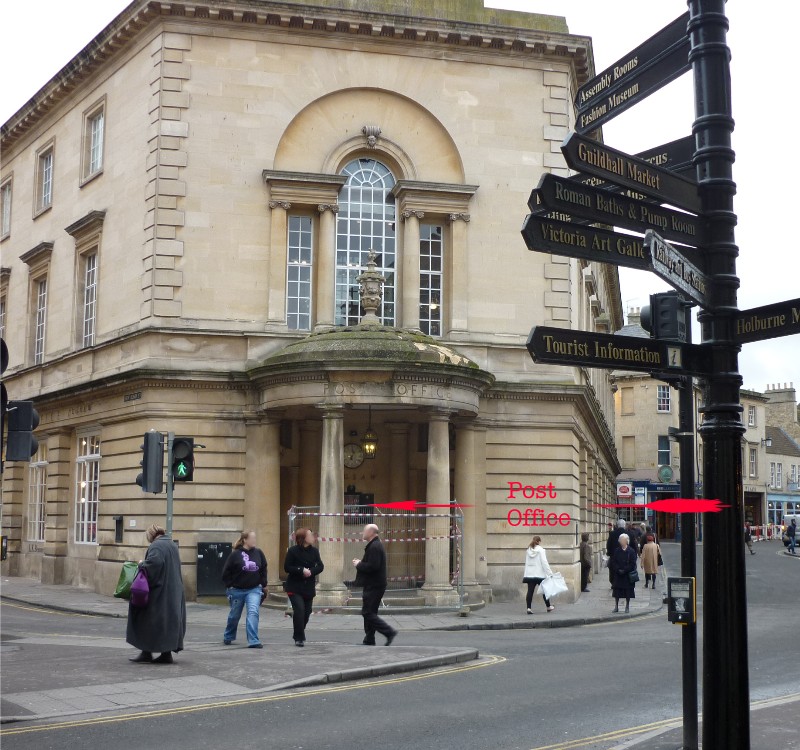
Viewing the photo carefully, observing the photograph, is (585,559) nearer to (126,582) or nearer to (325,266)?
(325,266)

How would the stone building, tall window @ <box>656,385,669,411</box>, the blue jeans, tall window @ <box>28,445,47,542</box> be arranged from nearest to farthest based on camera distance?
the blue jeans < the stone building < tall window @ <box>28,445,47,542</box> < tall window @ <box>656,385,669,411</box>

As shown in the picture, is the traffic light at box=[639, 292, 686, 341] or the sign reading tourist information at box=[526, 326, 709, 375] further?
the traffic light at box=[639, 292, 686, 341]

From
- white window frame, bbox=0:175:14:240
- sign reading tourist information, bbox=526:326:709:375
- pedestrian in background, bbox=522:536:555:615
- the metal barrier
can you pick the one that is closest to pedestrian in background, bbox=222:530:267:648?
the metal barrier

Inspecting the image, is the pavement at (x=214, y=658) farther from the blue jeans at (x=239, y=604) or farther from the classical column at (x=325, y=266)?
the classical column at (x=325, y=266)

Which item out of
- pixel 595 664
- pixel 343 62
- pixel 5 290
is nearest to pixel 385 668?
pixel 595 664

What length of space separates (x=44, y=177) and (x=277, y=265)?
1133cm

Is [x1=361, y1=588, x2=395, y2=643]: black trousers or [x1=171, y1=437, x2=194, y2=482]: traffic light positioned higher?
[x1=171, y1=437, x2=194, y2=482]: traffic light

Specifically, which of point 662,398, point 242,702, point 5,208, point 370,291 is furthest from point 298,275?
point 662,398

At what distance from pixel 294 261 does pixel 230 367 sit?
308 centimetres

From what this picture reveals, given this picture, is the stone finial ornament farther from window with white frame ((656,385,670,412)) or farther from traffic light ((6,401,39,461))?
window with white frame ((656,385,670,412))

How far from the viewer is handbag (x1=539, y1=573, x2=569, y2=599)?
21.2 m

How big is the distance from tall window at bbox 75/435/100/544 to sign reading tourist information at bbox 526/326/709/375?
21.3m

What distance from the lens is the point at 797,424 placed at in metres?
88.4

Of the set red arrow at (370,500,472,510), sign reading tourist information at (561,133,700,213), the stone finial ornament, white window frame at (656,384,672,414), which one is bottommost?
red arrow at (370,500,472,510)
